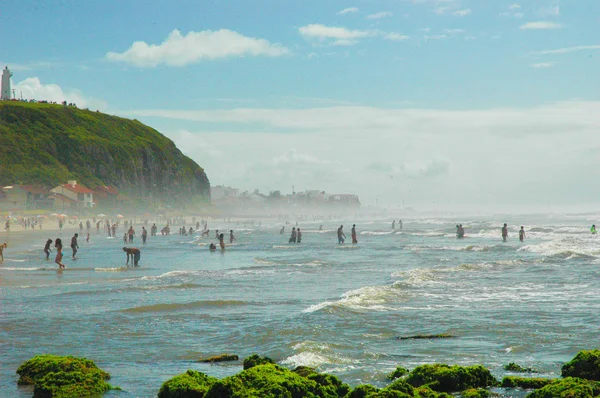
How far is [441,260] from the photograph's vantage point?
3944 centimetres

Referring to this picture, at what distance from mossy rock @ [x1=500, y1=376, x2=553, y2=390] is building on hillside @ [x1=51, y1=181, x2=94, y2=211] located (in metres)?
120

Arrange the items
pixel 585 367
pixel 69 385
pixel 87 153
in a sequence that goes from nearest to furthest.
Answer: pixel 69 385 < pixel 585 367 < pixel 87 153

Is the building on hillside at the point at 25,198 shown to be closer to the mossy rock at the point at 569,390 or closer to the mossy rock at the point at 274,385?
the mossy rock at the point at 274,385

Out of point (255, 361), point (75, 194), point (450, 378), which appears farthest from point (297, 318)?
point (75, 194)

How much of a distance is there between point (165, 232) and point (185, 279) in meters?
59.0

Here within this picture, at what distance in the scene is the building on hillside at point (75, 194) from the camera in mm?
123438

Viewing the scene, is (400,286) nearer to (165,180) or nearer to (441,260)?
(441,260)

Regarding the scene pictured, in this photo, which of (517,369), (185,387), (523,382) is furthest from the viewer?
(517,369)

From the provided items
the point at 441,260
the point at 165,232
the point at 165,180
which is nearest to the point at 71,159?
the point at 165,180

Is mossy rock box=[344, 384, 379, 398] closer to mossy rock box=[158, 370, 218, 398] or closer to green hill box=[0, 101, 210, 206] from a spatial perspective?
mossy rock box=[158, 370, 218, 398]

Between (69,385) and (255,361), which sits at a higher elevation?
(255,361)

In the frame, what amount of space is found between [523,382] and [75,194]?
124196mm

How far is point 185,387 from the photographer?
8992 millimetres

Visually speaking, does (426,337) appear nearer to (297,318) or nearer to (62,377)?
(297,318)
